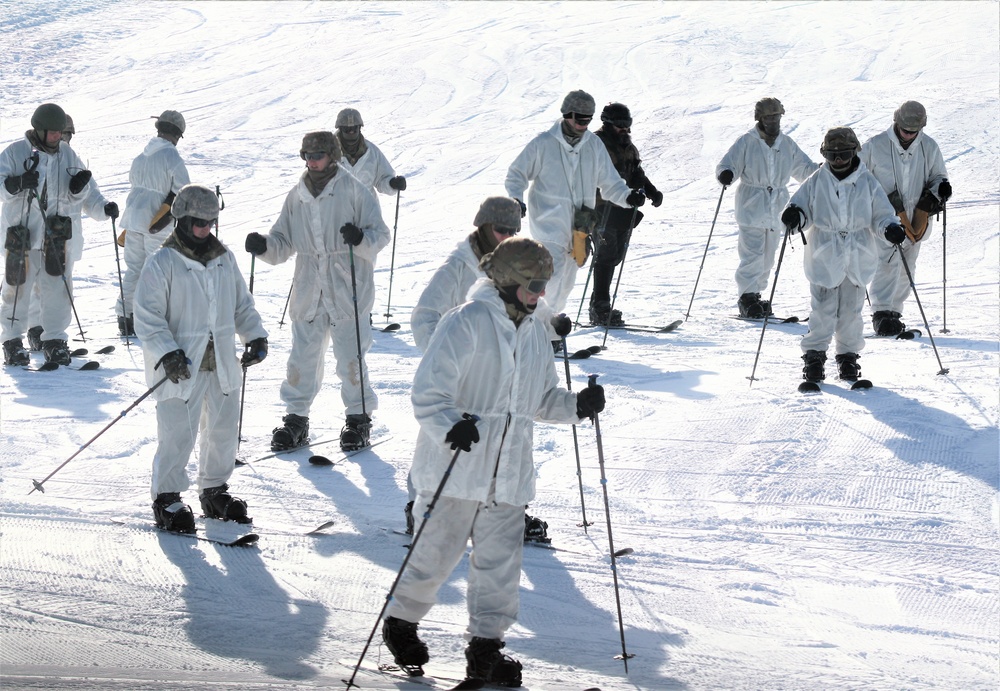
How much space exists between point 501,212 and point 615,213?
6203mm

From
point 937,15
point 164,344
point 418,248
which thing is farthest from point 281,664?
point 937,15

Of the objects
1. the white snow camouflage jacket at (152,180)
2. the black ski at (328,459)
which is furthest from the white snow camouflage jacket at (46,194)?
the black ski at (328,459)

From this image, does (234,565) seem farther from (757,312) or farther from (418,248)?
(418,248)

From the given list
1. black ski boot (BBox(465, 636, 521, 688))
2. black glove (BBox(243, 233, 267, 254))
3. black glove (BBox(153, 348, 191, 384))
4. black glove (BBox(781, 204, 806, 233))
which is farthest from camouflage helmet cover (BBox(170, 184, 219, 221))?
black glove (BBox(781, 204, 806, 233))

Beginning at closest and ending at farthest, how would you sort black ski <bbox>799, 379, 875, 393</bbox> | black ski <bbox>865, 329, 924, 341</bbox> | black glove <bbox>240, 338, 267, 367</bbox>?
black glove <bbox>240, 338, 267, 367</bbox>
black ski <bbox>799, 379, 875, 393</bbox>
black ski <bbox>865, 329, 924, 341</bbox>

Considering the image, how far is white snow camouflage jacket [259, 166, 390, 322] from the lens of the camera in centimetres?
793

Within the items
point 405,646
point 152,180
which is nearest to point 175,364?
point 405,646

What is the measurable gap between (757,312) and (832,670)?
767cm

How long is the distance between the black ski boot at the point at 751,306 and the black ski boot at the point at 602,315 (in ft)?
4.25

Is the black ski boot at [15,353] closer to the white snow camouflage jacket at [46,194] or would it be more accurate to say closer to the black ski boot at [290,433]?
the white snow camouflage jacket at [46,194]

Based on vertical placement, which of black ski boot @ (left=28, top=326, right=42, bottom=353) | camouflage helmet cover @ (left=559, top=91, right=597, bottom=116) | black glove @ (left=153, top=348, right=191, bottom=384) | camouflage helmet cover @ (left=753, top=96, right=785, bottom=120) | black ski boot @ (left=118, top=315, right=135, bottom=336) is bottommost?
black ski boot @ (left=28, top=326, right=42, bottom=353)

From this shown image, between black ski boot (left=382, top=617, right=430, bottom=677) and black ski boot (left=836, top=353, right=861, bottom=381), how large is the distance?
17.6 feet

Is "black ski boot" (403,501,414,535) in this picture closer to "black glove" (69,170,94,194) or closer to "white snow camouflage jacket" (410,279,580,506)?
"white snow camouflage jacket" (410,279,580,506)

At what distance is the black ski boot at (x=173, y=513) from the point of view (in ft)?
21.3
